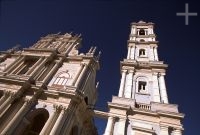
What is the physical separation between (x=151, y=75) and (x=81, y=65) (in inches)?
370

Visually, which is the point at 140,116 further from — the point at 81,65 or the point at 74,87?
the point at 81,65

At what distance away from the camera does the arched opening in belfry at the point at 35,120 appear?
62.7 ft

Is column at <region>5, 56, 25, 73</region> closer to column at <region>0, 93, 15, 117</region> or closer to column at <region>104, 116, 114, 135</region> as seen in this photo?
column at <region>0, 93, 15, 117</region>

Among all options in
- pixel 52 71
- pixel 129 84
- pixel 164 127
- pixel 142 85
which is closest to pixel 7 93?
pixel 52 71

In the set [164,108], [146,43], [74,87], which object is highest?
[146,43]

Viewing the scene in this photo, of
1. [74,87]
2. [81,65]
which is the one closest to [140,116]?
[74,87]

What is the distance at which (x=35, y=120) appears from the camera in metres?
20.9

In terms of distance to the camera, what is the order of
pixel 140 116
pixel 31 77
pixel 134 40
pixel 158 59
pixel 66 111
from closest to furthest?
1. pixel 140 116
2. pixel 66 111
3. pixel 31 77
4. pixel 158 59
5. pixel 134 40

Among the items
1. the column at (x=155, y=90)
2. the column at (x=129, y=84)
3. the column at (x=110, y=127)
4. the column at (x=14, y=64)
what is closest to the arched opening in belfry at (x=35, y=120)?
the column at (x=110, y=127)

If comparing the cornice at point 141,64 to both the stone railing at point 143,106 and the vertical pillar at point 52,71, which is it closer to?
the stone railing at point 143,106

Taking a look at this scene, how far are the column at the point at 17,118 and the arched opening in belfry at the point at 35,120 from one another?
80cm

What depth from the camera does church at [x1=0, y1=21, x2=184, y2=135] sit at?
635 inches

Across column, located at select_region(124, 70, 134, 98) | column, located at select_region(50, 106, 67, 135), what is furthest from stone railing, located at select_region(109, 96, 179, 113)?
column, located at select_region(50, 106, 67, 135)

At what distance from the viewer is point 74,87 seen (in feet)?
65.1
